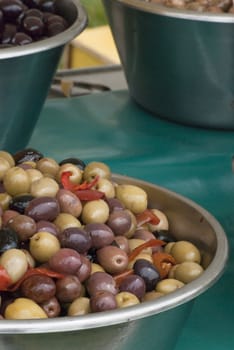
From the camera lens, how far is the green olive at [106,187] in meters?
1.01

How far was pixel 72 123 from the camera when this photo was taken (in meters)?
1.59

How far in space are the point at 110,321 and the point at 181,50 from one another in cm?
78

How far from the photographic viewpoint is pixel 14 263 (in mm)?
829

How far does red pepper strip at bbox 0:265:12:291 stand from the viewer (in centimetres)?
82

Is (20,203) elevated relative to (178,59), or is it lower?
elevated

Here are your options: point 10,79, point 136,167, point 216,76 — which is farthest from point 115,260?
point 216,76

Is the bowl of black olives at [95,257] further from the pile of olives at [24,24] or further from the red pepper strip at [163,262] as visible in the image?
the pile of olives at [24,24]

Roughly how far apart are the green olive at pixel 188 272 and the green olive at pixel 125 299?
9 cm

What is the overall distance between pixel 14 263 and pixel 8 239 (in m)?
0.04

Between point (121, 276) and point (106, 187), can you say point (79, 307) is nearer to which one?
point (121, 276)

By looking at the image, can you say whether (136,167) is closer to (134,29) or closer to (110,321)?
(134,29)

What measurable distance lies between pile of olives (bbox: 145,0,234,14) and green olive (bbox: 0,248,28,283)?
75cm

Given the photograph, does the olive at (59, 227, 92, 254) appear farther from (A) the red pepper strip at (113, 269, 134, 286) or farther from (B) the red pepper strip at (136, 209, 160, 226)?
(B) the red pepper strip at (136, 209, 160, 226)

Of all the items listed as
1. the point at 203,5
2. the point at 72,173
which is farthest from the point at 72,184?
the point at 203,5
